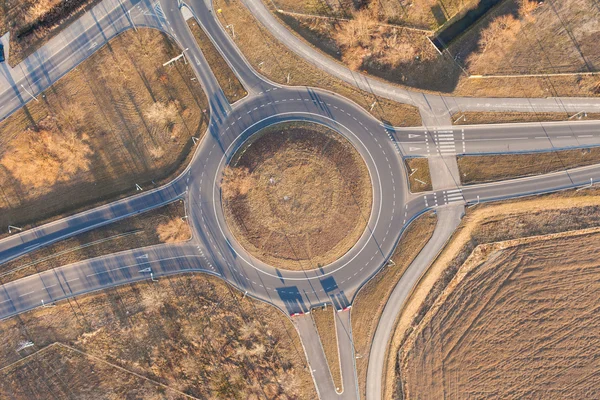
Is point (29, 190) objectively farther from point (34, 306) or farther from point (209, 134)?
point (209, 134)

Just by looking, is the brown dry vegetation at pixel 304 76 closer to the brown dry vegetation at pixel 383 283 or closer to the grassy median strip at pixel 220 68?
the grassy median strip at pixel 220 68

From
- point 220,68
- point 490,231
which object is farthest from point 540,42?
point 220,68

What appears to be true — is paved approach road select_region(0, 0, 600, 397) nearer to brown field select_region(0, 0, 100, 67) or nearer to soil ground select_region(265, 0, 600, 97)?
soil ground select_region(265, 0, 600, 97)

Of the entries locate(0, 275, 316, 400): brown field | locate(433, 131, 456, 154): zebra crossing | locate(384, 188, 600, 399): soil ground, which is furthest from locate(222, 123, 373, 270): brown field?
locate(384, 188, 600, 399): soil ground

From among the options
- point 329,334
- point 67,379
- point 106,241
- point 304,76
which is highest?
point 304,76

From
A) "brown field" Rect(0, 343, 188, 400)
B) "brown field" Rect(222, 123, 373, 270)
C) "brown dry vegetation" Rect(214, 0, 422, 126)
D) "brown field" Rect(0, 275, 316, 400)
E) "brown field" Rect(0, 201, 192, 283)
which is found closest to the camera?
"brown field" Rect(222, 123, 373, 270)

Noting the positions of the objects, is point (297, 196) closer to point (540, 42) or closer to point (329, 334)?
point (329, 334)
